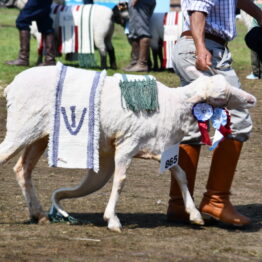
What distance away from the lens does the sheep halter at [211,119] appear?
630 cm

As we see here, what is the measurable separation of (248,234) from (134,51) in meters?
10.8

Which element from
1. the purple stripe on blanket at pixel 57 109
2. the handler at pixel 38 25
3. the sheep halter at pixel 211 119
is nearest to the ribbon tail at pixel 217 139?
the sheep halter at pixel 211 119

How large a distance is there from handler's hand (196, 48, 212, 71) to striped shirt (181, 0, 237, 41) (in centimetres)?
25

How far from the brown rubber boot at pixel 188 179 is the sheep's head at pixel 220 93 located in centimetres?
48

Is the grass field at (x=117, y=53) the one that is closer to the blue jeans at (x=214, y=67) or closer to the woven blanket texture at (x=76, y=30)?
the woven blanket texture at (x=76, y=30)

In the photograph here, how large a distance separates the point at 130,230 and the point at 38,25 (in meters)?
10.7

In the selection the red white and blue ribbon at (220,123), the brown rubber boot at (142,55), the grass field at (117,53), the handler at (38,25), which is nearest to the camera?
the red white and blue ribbon at (220,123)

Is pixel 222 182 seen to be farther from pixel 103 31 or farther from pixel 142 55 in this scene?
pixel 103 31

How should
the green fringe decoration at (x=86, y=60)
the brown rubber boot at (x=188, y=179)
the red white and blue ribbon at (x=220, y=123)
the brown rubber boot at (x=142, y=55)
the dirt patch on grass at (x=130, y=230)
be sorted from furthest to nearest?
1. the green fringe decoration at (x=86, y=60)
2. the brown rubber boot at (x=142, y=55)
3. the brown rubber boot at (x=188, y=179)
4. the red white and blue ribbon at (x=220, y=123)
5. the dirt patch on grass at (x=130, y=230)

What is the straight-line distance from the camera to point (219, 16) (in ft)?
21.1

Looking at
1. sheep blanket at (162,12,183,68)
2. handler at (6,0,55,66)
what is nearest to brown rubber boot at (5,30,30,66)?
handler at (6,0,55,66)

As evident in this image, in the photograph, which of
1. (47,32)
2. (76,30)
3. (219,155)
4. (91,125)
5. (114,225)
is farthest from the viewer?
(76,30)

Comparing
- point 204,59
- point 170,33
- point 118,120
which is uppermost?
point 204,59

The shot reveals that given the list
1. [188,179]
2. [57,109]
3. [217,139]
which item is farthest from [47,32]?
[57,109]
